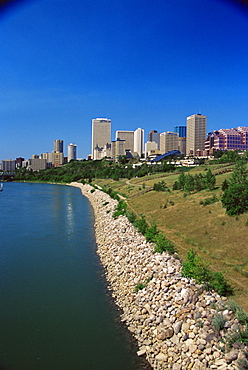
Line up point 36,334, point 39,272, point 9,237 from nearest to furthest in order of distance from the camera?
point 36,334, point 39,272, point 9,237

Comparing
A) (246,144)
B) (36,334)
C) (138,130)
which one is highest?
(138,130)

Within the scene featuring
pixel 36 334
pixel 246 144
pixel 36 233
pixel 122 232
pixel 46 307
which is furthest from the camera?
pixel 246 144

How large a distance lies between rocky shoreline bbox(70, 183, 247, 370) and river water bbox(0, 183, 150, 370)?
0.48 m

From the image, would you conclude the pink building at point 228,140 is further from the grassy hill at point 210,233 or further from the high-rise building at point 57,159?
the high-rise building at point 57,159

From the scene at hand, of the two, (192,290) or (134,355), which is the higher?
(192,290)

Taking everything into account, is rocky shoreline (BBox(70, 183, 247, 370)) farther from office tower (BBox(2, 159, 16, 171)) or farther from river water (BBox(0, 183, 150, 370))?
office tower (BBox(2, 159, 16, 171))

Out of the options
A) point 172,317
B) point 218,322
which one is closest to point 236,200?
point 172,317

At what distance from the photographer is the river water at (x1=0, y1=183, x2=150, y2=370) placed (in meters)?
7.42

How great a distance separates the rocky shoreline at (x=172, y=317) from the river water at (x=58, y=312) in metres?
0.48

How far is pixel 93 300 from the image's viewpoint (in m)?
10.4

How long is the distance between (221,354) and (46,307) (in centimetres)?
599

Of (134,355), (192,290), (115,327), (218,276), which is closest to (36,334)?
(115,327)

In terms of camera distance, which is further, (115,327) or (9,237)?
(9,237)

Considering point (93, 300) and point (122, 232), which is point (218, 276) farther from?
point (122, 232)
